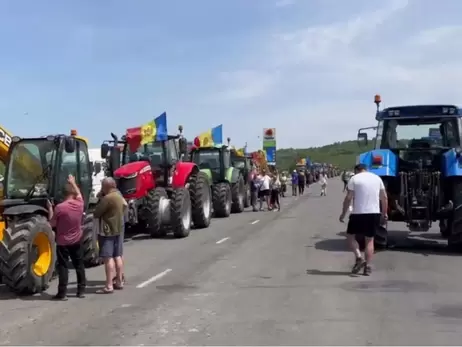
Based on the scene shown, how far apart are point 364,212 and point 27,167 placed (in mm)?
5392

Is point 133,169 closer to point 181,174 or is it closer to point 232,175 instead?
point 181,174

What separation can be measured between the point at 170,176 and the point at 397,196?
634cm

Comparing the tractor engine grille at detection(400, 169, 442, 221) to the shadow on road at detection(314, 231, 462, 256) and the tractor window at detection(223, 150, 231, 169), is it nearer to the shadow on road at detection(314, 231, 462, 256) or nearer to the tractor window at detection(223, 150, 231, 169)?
the shadow on road at detection(314, 231, 462, 256)

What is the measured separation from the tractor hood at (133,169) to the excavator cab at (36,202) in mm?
3409

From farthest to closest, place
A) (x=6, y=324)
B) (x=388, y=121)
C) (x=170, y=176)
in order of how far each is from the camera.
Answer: (x=170, y=176) → (x=388, y=121) → (x=6, y=324)

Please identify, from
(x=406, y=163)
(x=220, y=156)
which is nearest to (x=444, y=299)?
(x=406, y=163)

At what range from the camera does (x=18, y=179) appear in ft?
33.9

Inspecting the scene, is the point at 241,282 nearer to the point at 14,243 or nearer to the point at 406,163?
the point at 14,243

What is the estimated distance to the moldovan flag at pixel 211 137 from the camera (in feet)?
83.2

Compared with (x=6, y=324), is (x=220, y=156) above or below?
above

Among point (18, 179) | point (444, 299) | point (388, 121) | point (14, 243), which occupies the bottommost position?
point (444, 299)

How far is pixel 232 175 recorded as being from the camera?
976 inches

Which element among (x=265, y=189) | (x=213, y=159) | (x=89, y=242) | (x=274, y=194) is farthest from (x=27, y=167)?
(x=265, y=189)

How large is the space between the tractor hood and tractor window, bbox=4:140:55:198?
3.76 m
